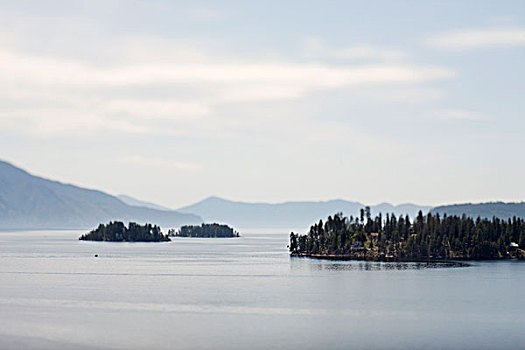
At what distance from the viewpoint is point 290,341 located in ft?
277

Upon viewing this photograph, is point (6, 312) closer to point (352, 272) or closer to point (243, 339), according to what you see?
point (243, 339)

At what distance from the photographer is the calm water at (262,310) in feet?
279

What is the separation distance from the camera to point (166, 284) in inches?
5945

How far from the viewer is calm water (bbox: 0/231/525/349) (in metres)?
85.1

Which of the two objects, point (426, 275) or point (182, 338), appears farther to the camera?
point (426, 275)

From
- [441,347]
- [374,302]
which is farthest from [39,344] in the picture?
[374,302]

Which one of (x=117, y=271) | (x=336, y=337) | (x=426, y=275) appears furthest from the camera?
(x=117, y=271)

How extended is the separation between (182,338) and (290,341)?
1280cm

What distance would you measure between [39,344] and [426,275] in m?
112

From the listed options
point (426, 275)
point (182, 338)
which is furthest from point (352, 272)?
point (182, 338)

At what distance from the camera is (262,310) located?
110125 mm

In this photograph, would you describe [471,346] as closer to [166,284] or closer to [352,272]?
[166,284]

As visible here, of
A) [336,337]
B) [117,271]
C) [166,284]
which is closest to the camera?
[336,337]

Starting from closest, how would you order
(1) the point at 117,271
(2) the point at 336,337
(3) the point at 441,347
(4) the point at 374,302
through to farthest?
(3) the point at 441,347 → (2) the point at 336,337 → (4) the point at 374,302 → (1) the point at 117,271
